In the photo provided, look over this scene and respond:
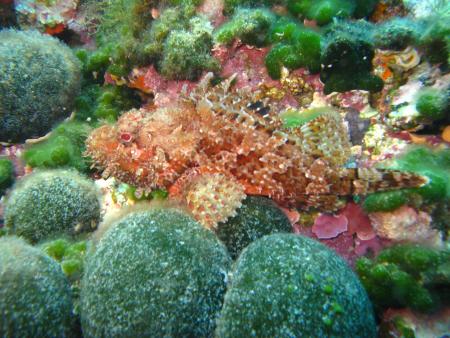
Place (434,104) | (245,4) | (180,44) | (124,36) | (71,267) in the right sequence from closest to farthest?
(71,267)
(434,104)
(180,44)
(245,4)
(124,36)

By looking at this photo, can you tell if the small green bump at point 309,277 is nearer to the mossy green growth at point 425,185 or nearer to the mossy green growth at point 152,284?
the mossy green growth at point 152,284

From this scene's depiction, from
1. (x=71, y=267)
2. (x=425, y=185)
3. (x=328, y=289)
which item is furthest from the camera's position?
(x=71, y=267)

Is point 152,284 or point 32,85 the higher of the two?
point 32,85

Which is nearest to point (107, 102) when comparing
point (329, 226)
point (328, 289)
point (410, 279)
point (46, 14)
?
point (46, 14)

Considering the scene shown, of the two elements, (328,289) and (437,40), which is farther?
(437,40)

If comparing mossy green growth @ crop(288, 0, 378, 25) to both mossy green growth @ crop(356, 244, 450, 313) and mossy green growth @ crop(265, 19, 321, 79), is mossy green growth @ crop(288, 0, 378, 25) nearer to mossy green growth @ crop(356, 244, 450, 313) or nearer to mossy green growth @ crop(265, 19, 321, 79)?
mossy green growth @ crop(265, 19, 321, 79)

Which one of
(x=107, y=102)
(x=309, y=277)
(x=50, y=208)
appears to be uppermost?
(x=309, y=277)

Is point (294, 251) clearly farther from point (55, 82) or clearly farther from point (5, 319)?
point (55, 82)

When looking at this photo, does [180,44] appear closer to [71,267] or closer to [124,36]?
[124,36]

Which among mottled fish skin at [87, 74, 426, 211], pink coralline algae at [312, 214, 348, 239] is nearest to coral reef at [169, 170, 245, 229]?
mottled fish skin at [87, 74, 426, 211]
